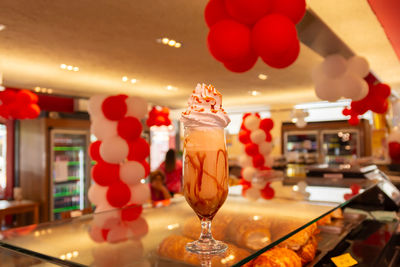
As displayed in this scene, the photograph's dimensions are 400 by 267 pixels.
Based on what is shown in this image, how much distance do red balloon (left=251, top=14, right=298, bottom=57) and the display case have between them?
3.01 ft

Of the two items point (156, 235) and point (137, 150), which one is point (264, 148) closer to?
point (137, 150)

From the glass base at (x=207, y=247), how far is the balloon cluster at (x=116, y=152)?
2755 millimetres

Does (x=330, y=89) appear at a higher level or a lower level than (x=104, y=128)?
higher

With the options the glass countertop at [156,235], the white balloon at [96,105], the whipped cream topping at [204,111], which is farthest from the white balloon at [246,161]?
the whipped cream topping at [204,111]

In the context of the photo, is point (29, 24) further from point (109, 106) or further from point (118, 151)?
point (118, 151)

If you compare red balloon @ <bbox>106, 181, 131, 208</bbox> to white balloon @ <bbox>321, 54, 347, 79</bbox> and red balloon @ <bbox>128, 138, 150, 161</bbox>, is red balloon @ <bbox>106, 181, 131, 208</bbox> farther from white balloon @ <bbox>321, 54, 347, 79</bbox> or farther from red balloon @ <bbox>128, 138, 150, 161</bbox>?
white balloon @ <bbox>321, 54, 347, 79</bbox>

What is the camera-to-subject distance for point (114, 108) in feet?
11.4

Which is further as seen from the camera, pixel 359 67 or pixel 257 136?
pixel 257 136

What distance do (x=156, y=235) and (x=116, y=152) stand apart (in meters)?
2.56

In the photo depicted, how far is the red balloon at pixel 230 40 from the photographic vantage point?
2.08 meters

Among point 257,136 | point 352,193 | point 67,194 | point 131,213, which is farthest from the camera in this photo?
point 67,194

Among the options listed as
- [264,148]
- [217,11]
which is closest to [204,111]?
[217,11]

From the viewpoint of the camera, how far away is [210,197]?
84 centimetres

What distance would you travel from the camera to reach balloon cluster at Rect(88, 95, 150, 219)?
11.4 feet
